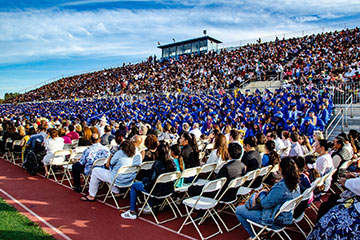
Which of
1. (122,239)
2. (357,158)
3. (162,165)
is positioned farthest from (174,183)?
(357,158)

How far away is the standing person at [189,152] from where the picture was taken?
201 inches

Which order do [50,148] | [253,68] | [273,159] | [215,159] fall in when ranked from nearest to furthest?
1. [273,159]
2. [215,159]
3. [50,148]
4. [253,68]

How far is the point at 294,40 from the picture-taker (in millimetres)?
25641

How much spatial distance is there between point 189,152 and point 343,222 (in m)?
2.94

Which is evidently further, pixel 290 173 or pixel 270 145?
pixel 270 145

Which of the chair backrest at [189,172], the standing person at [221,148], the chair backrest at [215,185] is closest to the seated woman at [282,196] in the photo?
the chair backrest at [215,185]

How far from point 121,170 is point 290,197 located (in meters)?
2.73

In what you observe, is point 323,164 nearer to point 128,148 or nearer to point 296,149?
point 296,149

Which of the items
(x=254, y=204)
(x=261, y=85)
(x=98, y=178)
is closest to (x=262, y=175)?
(x=254, y=204)

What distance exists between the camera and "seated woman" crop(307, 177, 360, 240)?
2.53 meters

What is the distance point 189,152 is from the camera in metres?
5.16

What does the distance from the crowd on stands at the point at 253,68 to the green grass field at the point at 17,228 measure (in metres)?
13.3

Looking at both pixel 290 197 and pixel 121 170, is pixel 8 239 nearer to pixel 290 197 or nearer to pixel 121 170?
pixel 121 170

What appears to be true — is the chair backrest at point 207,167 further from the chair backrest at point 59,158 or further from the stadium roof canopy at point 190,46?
the stadium roof canopy at point 190,46
